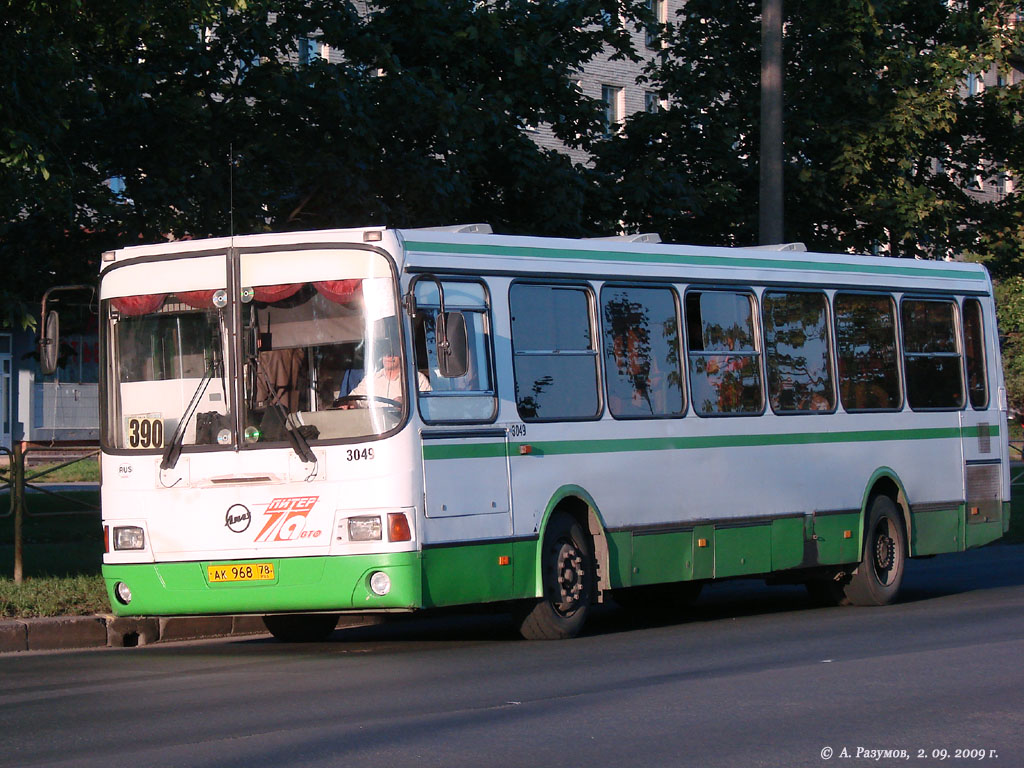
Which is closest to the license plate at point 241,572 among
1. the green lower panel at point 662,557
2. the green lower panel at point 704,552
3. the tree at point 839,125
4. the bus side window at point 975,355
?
the green lower panel at point 662,557

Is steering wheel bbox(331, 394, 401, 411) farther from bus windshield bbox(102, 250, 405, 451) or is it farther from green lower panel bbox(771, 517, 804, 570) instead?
green lower panel bbox(771, 517, 804, 570)

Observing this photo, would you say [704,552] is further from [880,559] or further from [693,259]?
[880,559]

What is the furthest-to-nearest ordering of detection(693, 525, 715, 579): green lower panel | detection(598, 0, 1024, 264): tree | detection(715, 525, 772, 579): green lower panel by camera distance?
detection(598, 0, 1024, 264): tree
detection(715, 525, 772, 579): green lower panel
detection(693, 525, 715, 579): green lower panel

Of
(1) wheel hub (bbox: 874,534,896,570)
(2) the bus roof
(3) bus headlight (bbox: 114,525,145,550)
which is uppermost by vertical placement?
(2) the bus roof

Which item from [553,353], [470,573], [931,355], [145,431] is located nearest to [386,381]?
[470,573]

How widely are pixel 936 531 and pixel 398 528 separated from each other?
280 inches

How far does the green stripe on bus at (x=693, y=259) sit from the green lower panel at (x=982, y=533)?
2465mm

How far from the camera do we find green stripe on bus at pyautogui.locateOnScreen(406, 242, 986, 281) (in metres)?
11.9

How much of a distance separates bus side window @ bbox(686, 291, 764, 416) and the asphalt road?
1823 millimetres

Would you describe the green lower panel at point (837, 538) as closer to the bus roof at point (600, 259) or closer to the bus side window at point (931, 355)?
the bus side window at point (931, 355)

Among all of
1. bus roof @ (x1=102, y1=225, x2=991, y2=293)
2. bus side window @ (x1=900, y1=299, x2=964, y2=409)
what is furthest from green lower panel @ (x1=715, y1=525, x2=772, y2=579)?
bus side window @ (x1=900, y1=299, x2=964, y2=409)

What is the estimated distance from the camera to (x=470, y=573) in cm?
1140

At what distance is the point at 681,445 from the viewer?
44.1ft

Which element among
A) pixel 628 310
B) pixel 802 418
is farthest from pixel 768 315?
pixel 628 310
